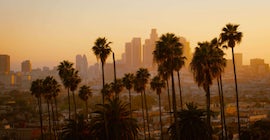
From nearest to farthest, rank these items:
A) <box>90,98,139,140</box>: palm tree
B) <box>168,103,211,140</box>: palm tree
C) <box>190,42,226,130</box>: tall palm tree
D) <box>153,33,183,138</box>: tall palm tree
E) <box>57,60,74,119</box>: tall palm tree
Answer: <box>168,103,211,140</box>: palm tree → <box>90,98,139,140</box>: palm tree → <box>153,33,183,138</box>: tall palm tree → <box>190,42,226,130</box>: tall palm tree → <box>57,60,74,119</box>: tall palm tree

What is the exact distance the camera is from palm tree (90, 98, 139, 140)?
34875 millimetres

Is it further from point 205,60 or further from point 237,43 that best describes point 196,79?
point 237,43

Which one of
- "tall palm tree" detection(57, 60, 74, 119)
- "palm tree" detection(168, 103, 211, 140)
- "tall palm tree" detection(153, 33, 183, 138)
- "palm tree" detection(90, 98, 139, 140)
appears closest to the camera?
"palm tree" detection(168, 103, 211, 140)

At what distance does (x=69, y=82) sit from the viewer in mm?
51812

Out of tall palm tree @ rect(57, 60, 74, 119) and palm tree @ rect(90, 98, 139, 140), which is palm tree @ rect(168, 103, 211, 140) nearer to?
palm tree @ rect(90, 98, 139, 140)

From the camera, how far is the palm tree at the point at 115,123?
114 feet

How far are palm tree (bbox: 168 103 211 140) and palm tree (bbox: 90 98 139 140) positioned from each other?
483 cm

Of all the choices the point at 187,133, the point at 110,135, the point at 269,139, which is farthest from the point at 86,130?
the point at 269,139

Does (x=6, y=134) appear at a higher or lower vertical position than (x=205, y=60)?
lower

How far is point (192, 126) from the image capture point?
111ft

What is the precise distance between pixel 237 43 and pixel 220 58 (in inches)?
145

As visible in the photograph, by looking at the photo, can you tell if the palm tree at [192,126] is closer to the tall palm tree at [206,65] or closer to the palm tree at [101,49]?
the tall palm tree at [206,65]

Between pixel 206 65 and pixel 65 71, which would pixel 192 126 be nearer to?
pixel 206 65

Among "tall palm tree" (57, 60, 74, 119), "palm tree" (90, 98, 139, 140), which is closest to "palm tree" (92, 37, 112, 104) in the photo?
"palm tree" (90, 98, 139, 140)
